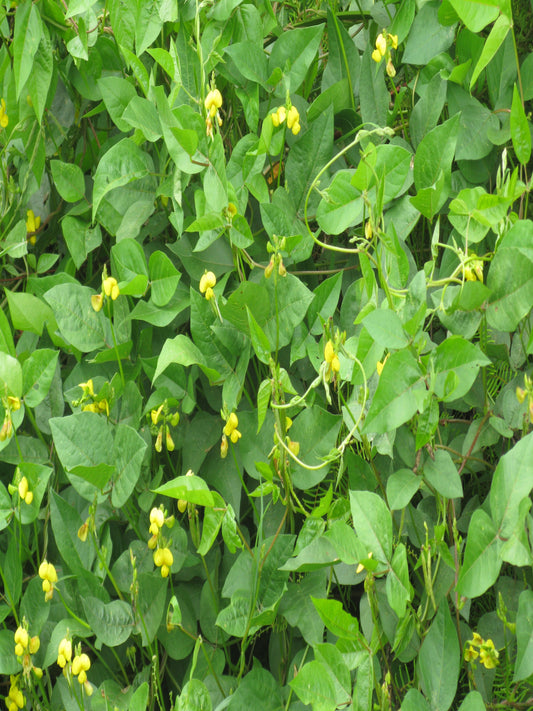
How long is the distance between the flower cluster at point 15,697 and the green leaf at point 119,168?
500mm

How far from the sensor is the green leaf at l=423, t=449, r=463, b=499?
2.16ft

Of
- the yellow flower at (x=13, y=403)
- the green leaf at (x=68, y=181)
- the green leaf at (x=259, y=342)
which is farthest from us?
the green leaf at (x=68, y=181)

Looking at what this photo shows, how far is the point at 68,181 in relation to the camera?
3.02ft

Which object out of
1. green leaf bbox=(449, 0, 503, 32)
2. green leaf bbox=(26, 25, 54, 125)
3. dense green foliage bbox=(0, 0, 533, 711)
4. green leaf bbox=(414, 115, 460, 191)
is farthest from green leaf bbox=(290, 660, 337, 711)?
green leaf bbox=(26, 25, 54, 125)

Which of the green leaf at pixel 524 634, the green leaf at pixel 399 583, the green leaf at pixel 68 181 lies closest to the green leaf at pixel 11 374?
the green leaf at pixel 68 181

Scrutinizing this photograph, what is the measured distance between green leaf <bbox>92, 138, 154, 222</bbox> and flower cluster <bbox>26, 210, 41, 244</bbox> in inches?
7.2

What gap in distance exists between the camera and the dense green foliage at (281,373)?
0.65 metres

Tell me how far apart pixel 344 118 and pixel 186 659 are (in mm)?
616

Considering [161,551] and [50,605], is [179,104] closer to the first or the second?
[161,551]

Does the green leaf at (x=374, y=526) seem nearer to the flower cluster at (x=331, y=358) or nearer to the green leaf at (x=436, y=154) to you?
the flower cluster at (x=331, y=358)

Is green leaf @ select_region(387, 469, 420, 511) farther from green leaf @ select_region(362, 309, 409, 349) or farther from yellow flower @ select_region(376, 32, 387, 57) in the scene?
yellow flower @ select_region(376, 32, 387, 57)

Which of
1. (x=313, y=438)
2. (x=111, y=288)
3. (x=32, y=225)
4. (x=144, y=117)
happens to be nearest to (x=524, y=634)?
(x=313, y=438)

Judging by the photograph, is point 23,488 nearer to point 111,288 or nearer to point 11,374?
point 11,374

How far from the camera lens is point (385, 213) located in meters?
0.78
